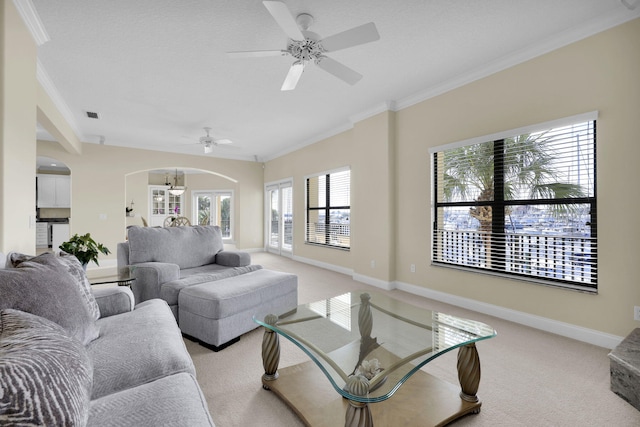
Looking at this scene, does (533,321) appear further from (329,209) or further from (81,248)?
(81,248)

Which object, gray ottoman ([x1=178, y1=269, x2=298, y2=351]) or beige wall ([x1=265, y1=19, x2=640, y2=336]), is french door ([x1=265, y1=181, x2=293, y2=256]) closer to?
beige wall ([x1=265, y1=19, x2=640, y2=336])

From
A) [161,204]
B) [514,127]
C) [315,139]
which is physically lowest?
[161,204]

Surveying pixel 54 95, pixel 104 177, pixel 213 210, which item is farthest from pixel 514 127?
pixel 213 210

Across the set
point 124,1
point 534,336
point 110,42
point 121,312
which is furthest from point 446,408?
point 110,42

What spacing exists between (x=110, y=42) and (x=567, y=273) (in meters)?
4.73

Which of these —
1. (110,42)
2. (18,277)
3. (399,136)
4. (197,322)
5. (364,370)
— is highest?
(110,42)

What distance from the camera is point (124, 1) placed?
225 centimetres

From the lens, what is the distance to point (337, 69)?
105 inches

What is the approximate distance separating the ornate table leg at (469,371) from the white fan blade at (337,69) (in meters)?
2.30

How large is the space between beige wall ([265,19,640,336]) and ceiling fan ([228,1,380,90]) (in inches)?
64.8

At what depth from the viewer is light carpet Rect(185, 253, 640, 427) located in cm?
166

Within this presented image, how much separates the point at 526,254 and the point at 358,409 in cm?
270

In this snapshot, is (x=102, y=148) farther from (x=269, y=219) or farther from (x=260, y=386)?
(x=260, y=386)

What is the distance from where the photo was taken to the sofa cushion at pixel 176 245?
3244mm
